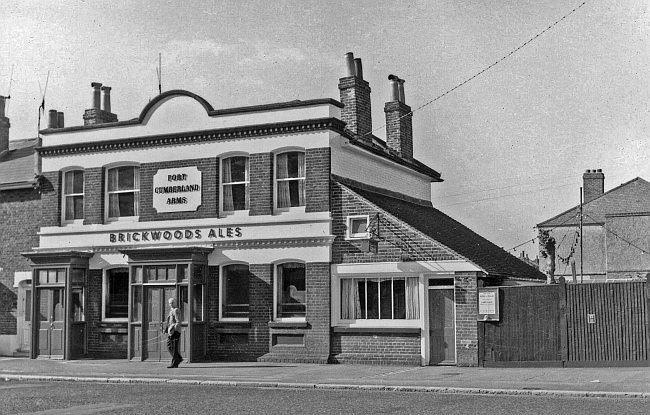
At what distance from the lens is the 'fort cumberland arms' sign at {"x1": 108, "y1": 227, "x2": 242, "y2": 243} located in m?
24.4

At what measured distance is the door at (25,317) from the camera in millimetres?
27438

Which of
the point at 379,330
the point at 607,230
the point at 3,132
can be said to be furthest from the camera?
the point at 607,230

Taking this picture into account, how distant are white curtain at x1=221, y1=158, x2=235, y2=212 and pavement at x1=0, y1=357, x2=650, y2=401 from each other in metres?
4.61

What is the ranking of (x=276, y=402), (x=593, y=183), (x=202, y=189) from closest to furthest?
(x=276, y=402)
(x=202, y=189)
(x=593, y=183)

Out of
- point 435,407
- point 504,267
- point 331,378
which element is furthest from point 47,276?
point 435,407

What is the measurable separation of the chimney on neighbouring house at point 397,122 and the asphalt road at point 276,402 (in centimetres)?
1556

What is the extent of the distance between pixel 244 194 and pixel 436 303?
649 centimetres

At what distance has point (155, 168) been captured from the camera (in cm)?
2573

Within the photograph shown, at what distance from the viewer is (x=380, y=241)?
22734 millimetres

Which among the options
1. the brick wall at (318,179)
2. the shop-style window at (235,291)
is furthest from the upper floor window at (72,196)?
the brick wall at (318,179)

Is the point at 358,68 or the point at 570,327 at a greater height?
the point at 358,68

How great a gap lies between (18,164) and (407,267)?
1580 centimetres

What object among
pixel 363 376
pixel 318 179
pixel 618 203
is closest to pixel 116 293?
pixel 318 179

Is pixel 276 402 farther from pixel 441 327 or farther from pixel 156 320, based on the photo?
pixel 156 320
